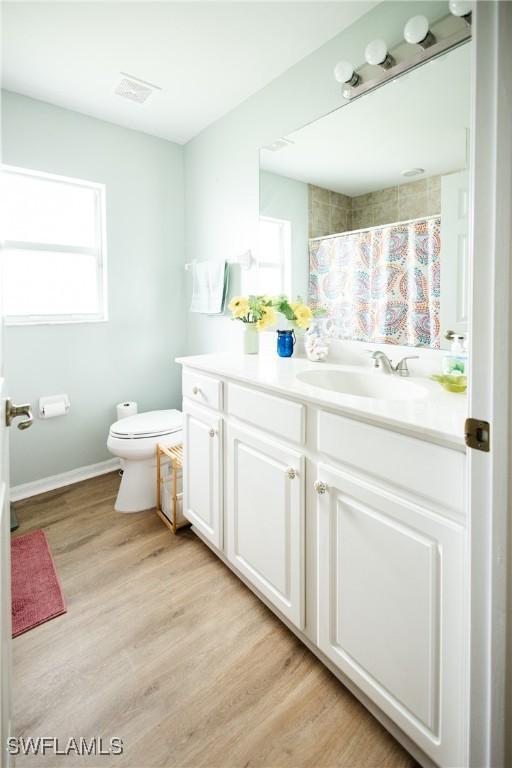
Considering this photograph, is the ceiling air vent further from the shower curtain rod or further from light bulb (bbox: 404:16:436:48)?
light bulb (bbox: 404:16:436:48)

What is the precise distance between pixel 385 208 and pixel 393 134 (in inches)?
11.0

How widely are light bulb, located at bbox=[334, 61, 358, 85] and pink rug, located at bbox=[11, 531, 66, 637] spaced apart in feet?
8.01

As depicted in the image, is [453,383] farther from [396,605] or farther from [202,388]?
[202,388]

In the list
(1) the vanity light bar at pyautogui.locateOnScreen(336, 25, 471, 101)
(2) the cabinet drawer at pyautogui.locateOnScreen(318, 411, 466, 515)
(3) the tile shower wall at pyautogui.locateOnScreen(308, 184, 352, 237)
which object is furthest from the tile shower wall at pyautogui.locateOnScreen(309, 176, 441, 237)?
(2) the cabinet drawer at pyautogui.locateOnScreen(318, 411, 466, 515)

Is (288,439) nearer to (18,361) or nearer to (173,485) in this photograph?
(173,485)

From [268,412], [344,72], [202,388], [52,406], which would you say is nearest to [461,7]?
[344,72]

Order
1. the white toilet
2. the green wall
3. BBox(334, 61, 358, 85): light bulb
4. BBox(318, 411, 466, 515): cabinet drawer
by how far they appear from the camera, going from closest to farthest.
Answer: BBox(318, 411, 466, 515): cabinet drawer < BBox(334, 61, 358, 85): light bulb < the white toilet < the green wall

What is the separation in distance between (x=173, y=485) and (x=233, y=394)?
2.62 feet

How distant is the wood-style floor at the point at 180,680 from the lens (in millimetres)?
1101

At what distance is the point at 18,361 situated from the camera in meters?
2.45

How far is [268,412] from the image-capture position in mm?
1422

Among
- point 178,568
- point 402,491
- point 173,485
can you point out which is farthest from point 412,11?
point 178,568

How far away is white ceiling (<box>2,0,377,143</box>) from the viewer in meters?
1.67

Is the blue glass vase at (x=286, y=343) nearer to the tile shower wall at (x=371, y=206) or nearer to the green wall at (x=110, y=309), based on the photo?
the tile shower wall at (x=371, y=206)
